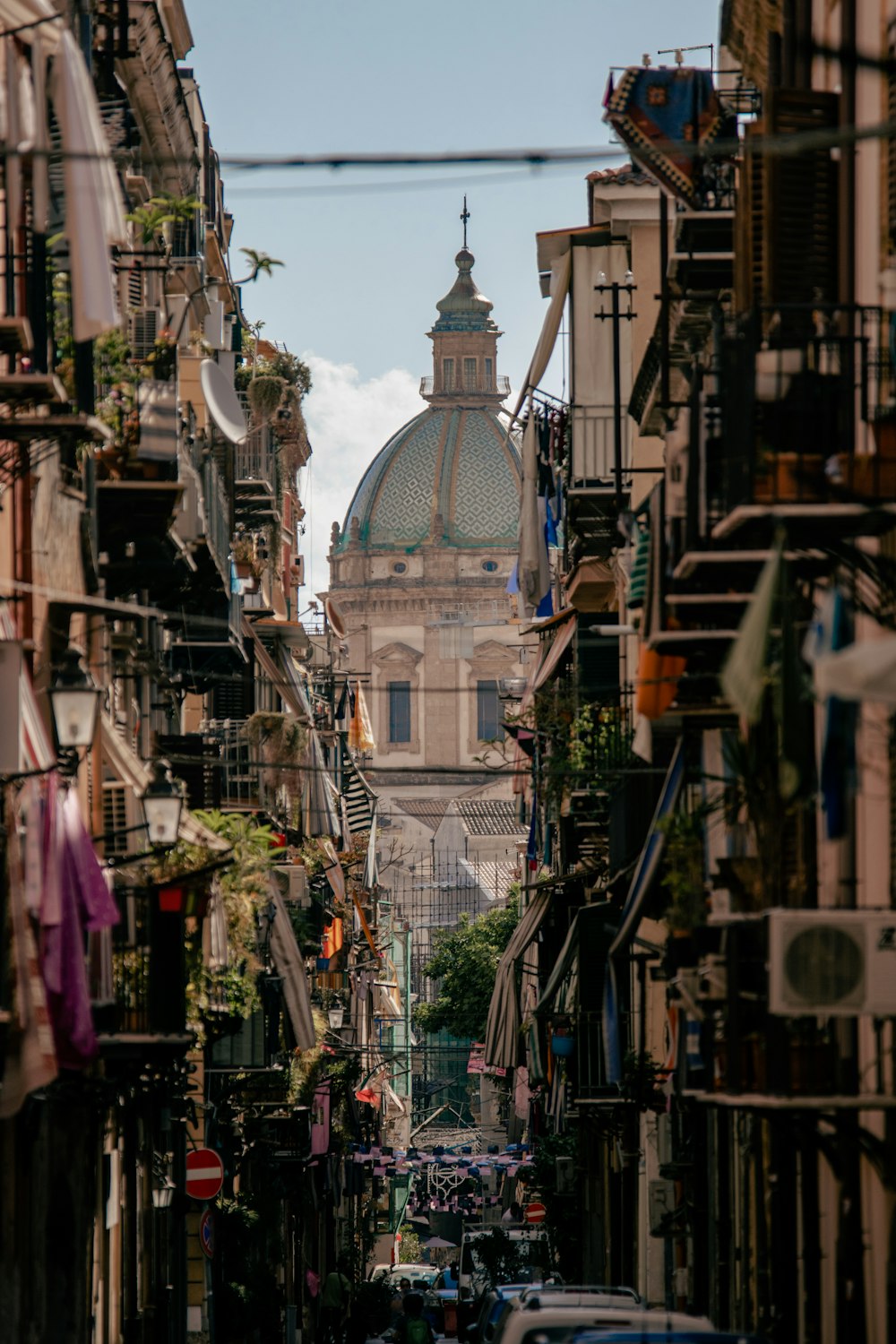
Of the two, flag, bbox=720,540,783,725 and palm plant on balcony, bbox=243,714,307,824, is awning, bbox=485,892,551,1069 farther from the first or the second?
flag, bbox=720,540,783,725

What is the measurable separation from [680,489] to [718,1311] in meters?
8.23

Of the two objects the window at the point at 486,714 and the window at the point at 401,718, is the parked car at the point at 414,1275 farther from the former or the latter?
the window at the point at 401,718

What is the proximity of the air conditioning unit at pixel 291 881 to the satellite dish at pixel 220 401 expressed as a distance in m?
13.5

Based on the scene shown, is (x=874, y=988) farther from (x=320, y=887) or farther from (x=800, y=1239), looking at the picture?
(x=320, y=887)

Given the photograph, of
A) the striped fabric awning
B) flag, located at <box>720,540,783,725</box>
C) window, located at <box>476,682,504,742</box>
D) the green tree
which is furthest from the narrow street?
window, located at <box>476,682,504,742</box>

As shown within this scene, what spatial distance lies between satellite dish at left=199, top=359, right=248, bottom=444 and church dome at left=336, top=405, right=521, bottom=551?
114785 millimetres

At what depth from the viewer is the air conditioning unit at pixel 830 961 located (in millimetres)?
12352

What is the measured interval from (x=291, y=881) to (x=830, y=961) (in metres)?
22.2

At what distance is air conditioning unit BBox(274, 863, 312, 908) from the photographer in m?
33.6

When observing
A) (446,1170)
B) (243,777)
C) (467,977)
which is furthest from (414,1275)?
(243,777)

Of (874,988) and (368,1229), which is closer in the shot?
(874,988)

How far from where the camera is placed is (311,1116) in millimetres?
39344

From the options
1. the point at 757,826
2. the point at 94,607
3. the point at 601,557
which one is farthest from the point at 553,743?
the point at 757,826

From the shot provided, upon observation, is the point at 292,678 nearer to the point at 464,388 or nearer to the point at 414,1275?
the point at 414,1275
